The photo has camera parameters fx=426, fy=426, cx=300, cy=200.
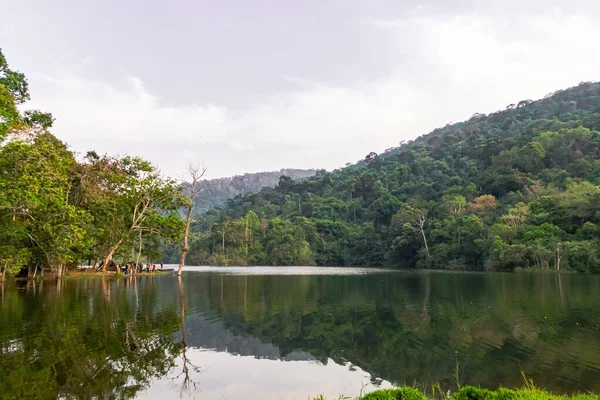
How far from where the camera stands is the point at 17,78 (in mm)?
31906

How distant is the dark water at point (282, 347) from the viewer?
7.77m

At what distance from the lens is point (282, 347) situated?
36.4ft

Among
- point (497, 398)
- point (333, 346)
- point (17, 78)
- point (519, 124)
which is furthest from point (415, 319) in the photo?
point (519, 124)

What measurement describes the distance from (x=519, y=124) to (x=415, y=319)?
404 feet

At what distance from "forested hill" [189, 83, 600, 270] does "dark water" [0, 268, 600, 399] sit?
116ft

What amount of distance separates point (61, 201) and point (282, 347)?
22.2 meters

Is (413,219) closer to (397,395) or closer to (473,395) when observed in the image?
(473,395)

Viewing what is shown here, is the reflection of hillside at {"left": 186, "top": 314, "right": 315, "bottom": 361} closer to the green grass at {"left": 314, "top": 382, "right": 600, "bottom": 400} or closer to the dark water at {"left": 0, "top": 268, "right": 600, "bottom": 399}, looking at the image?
the dark water at {"left": 0, "top": 268, "right": 600, "bottom": 399}

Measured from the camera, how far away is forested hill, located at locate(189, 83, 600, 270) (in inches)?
1934

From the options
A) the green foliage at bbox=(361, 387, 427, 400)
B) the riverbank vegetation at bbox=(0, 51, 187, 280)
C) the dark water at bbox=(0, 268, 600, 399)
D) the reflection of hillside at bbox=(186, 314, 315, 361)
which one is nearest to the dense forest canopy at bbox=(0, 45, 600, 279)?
the riverbank vegetation at bbox=(0, 51, 187, 280)

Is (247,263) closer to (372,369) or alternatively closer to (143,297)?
(143,297)

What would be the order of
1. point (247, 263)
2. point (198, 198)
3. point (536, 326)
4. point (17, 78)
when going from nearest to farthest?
1. point (536, 326)
2. point (17, 78)
3. point (247, 263)
4. point (198, 198)

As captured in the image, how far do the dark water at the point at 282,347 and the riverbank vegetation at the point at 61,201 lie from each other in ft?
26.9

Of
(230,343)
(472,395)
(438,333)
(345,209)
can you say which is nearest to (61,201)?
(230,343)
